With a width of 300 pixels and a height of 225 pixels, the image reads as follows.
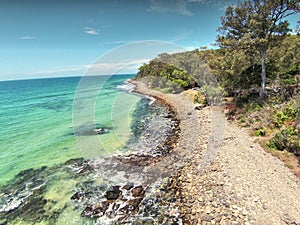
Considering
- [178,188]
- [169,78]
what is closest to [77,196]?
[178,188]

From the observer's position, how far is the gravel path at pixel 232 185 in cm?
675

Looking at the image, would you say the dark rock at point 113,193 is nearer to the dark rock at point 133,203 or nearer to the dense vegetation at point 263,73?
the dark rock at point 133,203

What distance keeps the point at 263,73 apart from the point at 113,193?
16.0 metres

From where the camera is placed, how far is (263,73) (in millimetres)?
15859

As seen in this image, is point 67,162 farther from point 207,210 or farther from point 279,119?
point 279,119

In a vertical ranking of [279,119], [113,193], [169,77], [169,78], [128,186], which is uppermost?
[169,77]

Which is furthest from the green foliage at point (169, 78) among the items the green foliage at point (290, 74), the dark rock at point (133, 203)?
the dark rock at point (133, 203)

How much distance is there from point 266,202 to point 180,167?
15.3 ft

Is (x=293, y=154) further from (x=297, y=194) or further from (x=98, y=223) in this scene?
(x=98, y=223)

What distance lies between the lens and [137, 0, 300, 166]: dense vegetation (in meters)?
12.3

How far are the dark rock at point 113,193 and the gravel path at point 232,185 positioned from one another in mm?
2835

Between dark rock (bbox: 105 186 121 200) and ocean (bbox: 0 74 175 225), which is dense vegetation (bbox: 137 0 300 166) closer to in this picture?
ocean (bbox: 0 74 175 225)

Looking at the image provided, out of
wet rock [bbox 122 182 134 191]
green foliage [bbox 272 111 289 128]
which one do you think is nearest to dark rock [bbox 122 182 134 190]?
wet rock [bbox 122 182 134 191]

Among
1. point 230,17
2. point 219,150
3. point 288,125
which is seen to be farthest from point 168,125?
point 230,17
